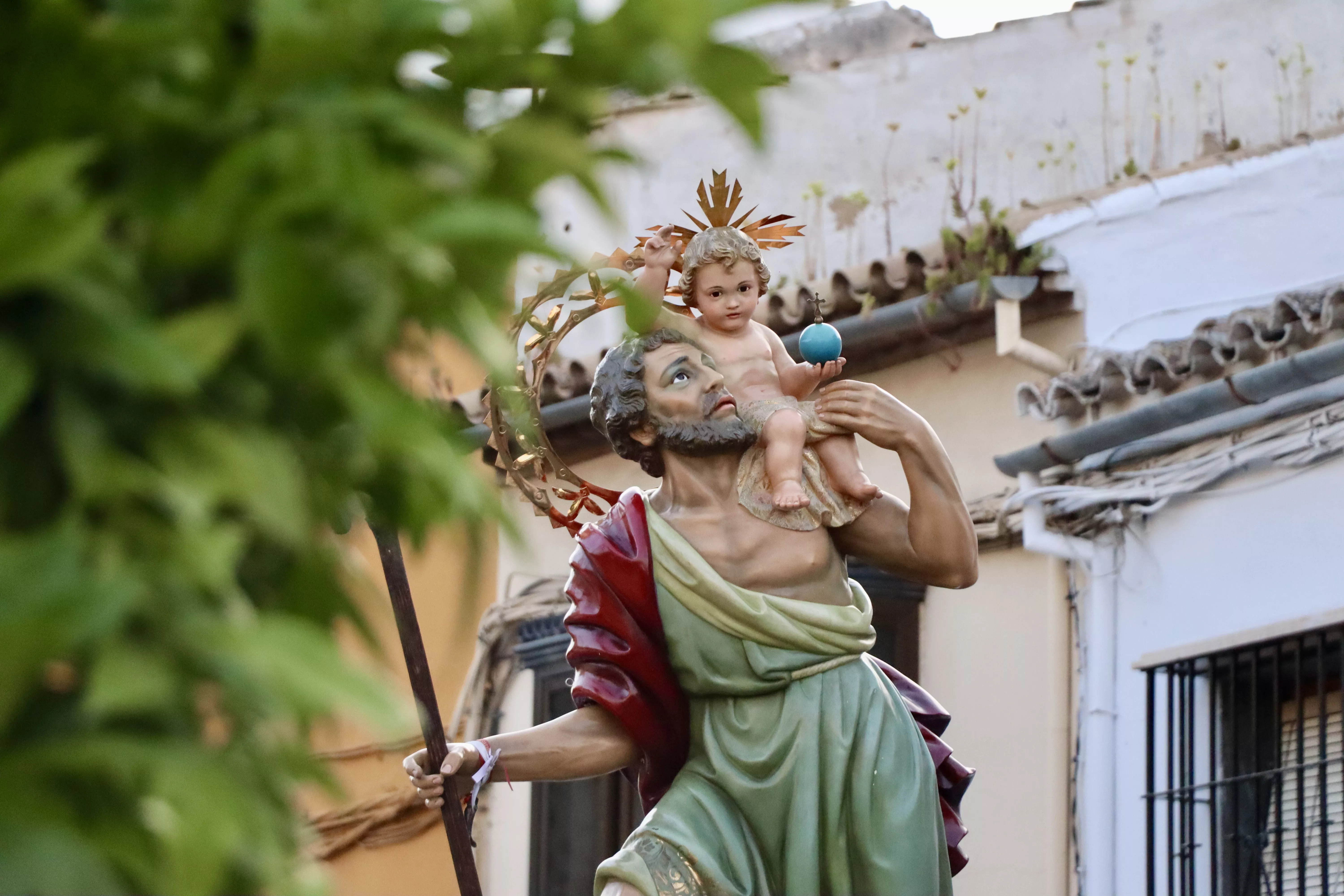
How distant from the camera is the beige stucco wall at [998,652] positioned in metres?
7.01

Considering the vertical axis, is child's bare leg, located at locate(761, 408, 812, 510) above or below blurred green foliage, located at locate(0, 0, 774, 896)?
above

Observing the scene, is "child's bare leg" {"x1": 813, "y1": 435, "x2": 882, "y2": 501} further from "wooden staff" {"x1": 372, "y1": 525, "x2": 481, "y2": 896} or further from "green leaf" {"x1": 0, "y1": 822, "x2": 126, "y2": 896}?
"green leaf" {"x1": 0, "y1": 822, "x2": 126, "y2": 896}

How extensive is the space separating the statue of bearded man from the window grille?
2.43 m

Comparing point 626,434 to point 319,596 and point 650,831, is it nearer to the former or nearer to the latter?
point 650,831

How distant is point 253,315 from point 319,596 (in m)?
0.23

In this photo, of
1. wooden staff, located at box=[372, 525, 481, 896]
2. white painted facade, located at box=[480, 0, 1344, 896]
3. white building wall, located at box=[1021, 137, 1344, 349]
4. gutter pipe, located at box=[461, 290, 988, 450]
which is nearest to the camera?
wooden staff, located at box=[372, 525, 481, 896]

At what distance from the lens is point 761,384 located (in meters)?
3.83

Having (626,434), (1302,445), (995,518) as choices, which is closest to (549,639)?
(995,518)

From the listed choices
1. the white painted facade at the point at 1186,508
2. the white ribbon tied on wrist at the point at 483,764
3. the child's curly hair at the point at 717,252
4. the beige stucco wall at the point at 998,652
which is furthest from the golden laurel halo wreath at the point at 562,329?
the beige stucco wall at the point at 998,652

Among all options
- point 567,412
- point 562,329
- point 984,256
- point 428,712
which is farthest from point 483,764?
point 567,412

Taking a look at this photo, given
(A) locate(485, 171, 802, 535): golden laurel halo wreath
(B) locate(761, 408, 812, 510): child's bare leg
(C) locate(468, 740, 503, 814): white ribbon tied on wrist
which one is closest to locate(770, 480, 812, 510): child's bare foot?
(B) locate(761, 408, 812, 510): child's bare leg

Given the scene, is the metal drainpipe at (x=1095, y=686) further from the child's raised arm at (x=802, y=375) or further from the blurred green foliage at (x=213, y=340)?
the blurred green foliage at (x=213, y=340)

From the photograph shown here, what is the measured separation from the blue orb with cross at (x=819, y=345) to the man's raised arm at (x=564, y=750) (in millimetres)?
720

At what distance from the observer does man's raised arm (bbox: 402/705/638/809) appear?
3.62m
